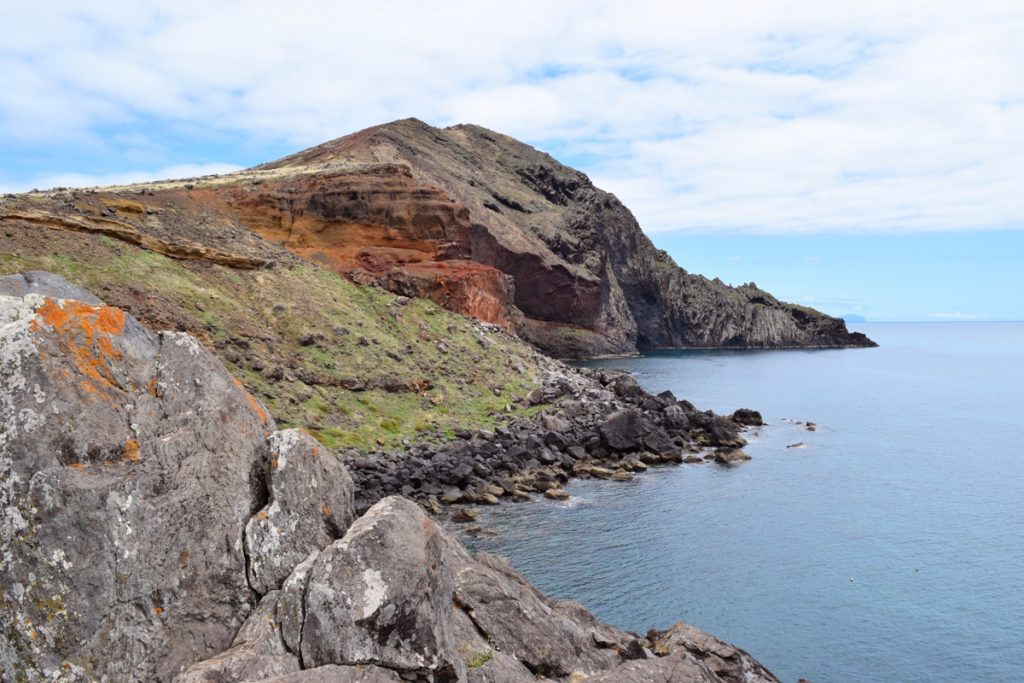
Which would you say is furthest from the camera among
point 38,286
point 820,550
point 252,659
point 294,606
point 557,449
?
point 557,449

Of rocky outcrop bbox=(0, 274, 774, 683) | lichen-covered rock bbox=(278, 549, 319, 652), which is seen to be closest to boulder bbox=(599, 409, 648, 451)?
rocky outcrop bbox=(0, 274, 774, 683)

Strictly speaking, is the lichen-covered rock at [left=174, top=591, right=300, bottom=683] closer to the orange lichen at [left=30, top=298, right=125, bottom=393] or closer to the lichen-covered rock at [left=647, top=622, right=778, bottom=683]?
the orange lichen at [left=30, top=298, right=125, bottom=393]

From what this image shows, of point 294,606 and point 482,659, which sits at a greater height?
point 294,606

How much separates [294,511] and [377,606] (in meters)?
2.36

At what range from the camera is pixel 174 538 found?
1090 cm

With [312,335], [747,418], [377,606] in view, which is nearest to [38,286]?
[377,606]

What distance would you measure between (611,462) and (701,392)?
2072 inches

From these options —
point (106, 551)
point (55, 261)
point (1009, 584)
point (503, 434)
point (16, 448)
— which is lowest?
point (1009, 584)

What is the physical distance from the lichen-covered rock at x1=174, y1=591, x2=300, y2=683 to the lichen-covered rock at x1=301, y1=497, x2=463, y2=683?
14.0 inches

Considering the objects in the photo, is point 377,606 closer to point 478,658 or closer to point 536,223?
point 478,658

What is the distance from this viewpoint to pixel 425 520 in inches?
470

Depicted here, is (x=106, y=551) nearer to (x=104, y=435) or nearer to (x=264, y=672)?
(x=104, y=435)

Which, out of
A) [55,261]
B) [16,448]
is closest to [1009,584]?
[16,448]

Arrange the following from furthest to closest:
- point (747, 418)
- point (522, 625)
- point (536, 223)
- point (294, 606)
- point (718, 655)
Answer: point (536, 223), point (747, 418), point (718, 655), point (522, 625), point (294, 606)
